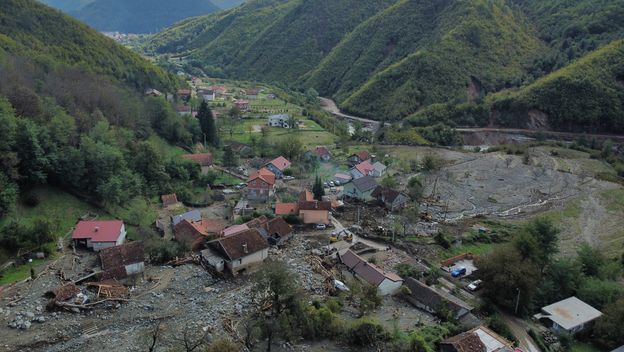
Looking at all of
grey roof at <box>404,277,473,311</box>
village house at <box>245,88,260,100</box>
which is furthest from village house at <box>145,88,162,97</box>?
grey roof at <box>404,277,473,311</box>

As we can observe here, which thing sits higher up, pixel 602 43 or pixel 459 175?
pixel 602 43

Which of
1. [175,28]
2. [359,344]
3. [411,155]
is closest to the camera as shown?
[359,344]

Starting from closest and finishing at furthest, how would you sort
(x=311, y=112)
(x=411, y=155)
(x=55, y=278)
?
(x=55, y=278) → (x=411, y=155) → (x=311, y=112)

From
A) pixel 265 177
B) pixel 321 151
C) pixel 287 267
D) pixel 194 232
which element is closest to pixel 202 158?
pixel 265 177

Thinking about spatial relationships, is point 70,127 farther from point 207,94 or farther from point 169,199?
point 207,94

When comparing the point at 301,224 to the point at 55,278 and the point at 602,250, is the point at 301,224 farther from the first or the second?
the point at 602,250

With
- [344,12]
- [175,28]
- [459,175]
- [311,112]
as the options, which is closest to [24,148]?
[459,175]

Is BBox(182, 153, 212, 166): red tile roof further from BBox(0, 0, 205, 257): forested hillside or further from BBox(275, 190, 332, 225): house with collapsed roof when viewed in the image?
BBox(275, 190, 332, 225): house with collapsed roof
